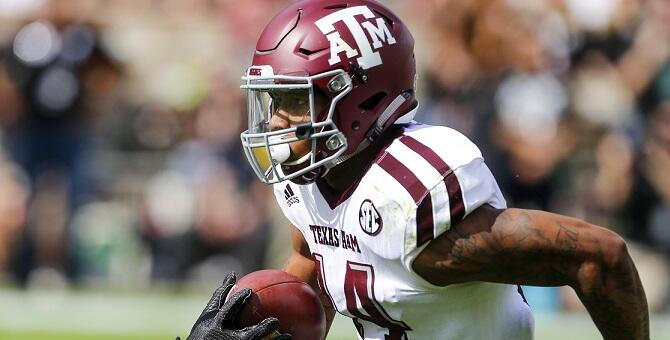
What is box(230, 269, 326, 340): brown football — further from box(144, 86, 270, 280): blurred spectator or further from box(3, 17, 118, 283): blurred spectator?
box(3, 17, 118, 283): blurred spectator

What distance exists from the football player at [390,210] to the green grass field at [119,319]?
409cm

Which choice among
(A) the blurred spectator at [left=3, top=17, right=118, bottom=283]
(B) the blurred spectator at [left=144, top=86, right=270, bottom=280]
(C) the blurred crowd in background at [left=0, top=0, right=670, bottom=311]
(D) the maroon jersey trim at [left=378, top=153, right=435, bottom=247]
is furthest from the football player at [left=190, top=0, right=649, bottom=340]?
(A) the blurred spectator at [left=3, top=17, right=118, bottom=283]

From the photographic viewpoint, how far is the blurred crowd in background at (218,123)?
26.9 feet

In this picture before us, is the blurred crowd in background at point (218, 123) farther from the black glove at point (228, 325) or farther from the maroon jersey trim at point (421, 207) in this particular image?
the maroon jersey trim at point (421, 207)

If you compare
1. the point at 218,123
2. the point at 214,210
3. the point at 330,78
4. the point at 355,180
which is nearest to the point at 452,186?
the point at 355,180

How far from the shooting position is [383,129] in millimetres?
3195

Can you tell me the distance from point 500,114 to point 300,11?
17.0 ft

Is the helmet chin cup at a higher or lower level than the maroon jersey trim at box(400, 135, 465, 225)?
higher

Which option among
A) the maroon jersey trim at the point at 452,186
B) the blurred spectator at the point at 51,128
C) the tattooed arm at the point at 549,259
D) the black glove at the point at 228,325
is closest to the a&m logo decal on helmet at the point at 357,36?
the maroon jersey trim at the point at 452,186

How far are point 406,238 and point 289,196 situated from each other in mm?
628

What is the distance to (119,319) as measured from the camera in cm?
796

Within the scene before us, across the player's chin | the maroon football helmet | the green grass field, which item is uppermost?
the maroon football helmet

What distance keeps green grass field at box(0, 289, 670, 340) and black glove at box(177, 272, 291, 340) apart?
4.08 meters

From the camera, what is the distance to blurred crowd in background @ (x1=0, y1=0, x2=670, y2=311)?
820 cm
